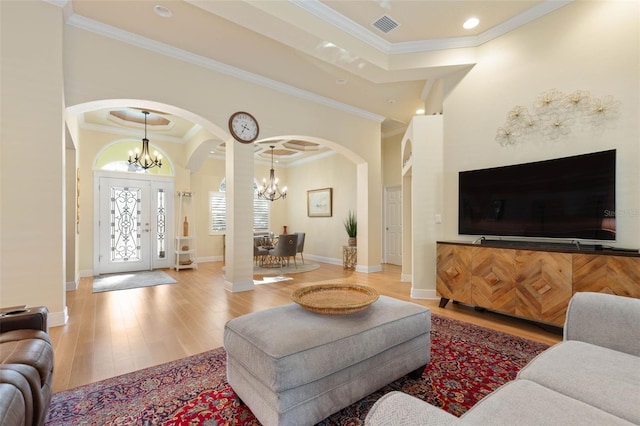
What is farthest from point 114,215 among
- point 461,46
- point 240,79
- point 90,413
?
point 461,46

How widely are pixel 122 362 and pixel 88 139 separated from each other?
563 cm

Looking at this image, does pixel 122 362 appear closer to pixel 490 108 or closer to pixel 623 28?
pixel 490 108

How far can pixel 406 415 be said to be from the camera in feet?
2.72

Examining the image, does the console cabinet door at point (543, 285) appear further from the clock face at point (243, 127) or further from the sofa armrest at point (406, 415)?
the clock face at point (243, 127)

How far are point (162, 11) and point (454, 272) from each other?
4469mm

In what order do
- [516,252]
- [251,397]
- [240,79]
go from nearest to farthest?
1. [251,397]
2. [516,252]
3. [240,79]

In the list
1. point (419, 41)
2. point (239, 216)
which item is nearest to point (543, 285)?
point (419, 41)

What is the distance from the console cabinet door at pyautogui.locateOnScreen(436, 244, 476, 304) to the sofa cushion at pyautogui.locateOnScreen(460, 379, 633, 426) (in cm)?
235

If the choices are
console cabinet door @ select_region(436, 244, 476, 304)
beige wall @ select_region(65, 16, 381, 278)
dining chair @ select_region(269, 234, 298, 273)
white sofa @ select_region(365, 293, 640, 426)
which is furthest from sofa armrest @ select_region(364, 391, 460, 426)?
dining chair @ select_region(269, 234, 298, 273)

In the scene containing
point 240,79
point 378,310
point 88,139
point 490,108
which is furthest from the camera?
point 88,139

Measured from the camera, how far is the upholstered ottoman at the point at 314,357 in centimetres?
133

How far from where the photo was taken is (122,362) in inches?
88.9

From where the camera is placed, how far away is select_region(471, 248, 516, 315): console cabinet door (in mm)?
2920

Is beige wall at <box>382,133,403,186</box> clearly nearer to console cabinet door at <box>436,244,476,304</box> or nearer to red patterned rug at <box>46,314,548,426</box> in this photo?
console cabinet door at <box>436,244,476,304</box>
